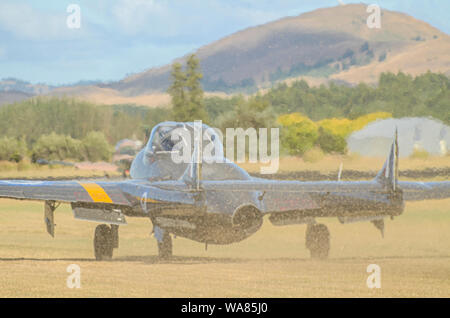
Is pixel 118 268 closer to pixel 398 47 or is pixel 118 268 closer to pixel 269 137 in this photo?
pixel 269 137

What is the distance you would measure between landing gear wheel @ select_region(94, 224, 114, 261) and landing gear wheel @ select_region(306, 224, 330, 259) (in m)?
4.79

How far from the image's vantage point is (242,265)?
55.9 ft

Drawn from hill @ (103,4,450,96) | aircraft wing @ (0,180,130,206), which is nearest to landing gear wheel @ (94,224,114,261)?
aircraft wing @ (0,180,130,206)

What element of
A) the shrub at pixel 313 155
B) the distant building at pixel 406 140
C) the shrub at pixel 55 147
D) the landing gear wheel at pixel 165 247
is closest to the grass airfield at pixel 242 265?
the landing gear wheel at pixel 165 247

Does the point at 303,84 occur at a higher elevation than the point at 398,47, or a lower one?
lower

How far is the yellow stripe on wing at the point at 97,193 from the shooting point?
16719mm

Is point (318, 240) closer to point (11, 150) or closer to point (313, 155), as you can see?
point (313, 155)

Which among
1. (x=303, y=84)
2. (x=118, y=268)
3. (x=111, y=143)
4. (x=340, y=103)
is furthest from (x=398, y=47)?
(x=118, y=268)

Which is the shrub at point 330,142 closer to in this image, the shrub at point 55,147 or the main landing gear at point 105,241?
the shrub at point 55,147

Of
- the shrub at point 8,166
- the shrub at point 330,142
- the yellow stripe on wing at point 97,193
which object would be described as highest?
the shrub at point 330,142

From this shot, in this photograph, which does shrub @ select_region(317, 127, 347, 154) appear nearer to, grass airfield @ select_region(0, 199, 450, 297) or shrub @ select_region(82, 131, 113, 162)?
grass airfield @ select_region(0, 199, 450, 297)
